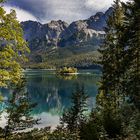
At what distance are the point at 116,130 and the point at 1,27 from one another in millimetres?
10294

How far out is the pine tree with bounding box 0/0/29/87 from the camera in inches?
799

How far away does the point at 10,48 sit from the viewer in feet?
67.4

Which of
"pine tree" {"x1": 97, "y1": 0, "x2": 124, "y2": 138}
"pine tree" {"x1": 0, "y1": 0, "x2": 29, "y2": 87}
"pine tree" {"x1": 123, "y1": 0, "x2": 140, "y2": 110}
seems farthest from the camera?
"pine tree" {"x1": 97, "y1": 0, "x2": 124, "y2": 138}

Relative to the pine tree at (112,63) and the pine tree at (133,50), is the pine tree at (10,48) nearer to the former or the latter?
the pine tree at (133,50)

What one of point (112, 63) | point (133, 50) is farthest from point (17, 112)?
point (112, 63)

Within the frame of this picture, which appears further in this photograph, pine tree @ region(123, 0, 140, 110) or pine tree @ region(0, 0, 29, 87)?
pine tree @ region(123, 0, 140, 110)

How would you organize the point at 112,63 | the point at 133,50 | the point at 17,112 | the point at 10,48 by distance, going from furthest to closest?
the point at 112,63 < the point at 133,50 < the point at 17,112 < the point at 10,48

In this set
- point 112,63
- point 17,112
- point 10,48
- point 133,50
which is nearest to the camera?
point 10,48

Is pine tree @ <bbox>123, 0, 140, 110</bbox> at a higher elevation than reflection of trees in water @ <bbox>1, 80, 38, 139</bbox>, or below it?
higher

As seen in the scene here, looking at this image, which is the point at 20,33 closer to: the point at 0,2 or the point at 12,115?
the point at 0,2

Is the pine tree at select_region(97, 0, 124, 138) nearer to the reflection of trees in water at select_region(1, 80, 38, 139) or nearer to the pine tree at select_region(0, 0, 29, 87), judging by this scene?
the reflection of trees in water at select_region(1, 80, 38, 139)

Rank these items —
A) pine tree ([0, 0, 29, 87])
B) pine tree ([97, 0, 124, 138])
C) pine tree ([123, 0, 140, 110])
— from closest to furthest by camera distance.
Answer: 1. pine tree ([0, 0, 29, 87])
2. pine tree ([123, 0, 140, 110])
3. pine tree ([97, 0, 124, 138])

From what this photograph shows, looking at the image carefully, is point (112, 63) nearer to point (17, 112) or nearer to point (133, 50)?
point (133, 50)

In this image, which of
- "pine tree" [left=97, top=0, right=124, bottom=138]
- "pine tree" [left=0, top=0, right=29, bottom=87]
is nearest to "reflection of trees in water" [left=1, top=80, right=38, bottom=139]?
"pine tree" [left=97, top=0, right=124, bottom=138]
